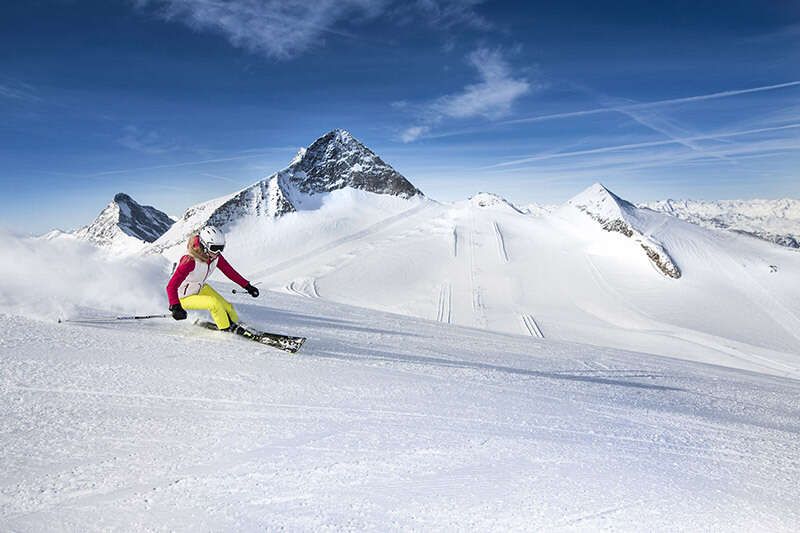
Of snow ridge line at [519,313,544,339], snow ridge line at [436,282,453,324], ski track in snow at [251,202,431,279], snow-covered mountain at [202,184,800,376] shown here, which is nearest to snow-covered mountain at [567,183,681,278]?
snow-covered mountain at [202,184,800,376]

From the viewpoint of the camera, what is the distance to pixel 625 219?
167ft

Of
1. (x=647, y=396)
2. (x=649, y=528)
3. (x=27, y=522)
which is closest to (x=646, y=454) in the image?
(x=649, y=528)

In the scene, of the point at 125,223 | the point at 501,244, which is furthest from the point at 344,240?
the point at 125,223

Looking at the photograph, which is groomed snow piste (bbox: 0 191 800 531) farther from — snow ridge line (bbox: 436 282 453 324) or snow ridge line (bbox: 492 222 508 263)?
snow ridge line (bbox: 492 222 508 263)

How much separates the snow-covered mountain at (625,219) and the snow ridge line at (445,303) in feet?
72.8

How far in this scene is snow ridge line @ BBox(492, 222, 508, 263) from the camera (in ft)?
149

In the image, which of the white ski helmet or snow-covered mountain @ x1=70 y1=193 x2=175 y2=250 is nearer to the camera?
the white ski helmet

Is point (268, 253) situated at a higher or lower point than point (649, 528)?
higher

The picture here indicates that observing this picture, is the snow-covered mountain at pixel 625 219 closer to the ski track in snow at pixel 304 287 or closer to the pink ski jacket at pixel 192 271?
the ski track in snow at pixel 304 287

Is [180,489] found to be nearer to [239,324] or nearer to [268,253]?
[239,324]

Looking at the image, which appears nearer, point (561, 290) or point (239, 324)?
point (239, 324)

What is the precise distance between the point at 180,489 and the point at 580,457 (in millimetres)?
3328

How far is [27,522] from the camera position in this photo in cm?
251

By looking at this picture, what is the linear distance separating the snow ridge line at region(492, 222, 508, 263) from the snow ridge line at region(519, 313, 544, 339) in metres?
15.9
